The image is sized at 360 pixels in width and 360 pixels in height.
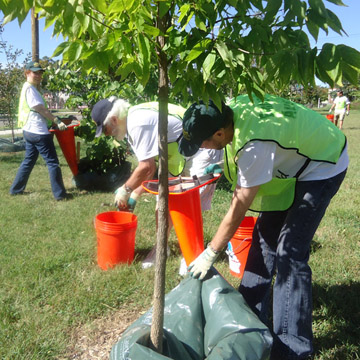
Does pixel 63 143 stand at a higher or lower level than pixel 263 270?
higher

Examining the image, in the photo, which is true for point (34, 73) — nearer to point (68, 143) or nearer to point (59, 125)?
point (59, 125)

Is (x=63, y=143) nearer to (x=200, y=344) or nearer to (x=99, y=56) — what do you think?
(x=200, y=344)

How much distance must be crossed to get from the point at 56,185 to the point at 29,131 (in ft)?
2.61

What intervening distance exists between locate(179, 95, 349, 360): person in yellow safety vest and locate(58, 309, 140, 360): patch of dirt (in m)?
0.78

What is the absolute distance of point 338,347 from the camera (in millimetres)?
2148

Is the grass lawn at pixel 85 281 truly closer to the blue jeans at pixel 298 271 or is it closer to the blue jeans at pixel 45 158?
the blue jeans at pixel 298 271

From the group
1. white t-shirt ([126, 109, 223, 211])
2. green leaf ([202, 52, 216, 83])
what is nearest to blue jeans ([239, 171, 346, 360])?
green leaf ([202, 52, 216, 83])

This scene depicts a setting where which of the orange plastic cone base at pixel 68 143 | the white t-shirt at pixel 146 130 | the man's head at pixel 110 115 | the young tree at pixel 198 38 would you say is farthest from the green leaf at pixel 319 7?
the orange plastic cone base at pixel 68 143

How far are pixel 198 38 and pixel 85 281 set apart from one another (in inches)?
86.9

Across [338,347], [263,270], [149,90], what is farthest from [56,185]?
[338,347]

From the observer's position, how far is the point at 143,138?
2.71 m

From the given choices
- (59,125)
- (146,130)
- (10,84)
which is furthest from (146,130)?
(10,84)

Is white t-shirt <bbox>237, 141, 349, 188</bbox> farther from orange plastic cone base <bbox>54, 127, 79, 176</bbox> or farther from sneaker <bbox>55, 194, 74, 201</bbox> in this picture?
orange plastic cone base <bbox>54, 127, 79, 176</bbox>

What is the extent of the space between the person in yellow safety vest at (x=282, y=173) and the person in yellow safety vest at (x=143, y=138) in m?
0.81
